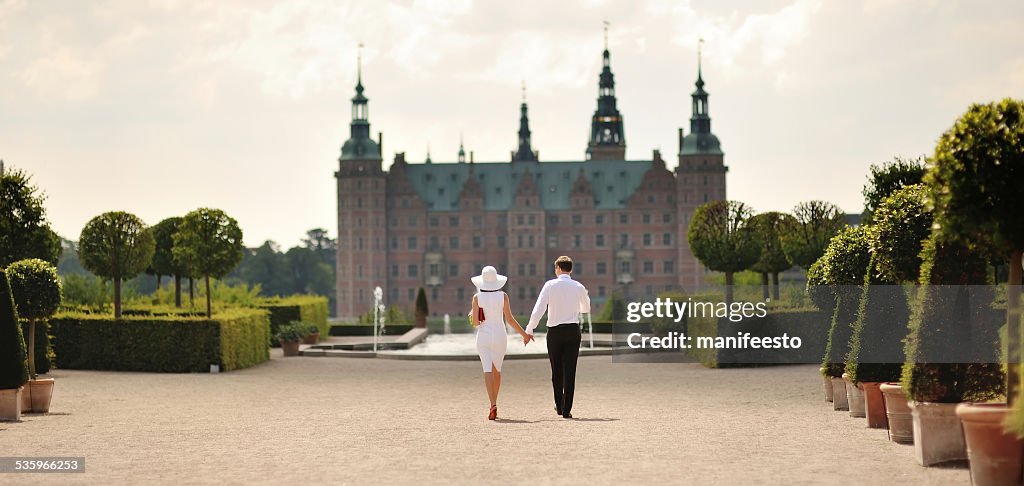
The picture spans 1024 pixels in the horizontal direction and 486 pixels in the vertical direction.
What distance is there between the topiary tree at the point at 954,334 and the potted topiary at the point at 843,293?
127 inches

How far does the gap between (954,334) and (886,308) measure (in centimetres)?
216

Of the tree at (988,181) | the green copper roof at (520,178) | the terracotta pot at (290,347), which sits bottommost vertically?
the terracotta pot at (290,347)

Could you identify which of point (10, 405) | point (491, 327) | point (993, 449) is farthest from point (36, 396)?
point (993, 449)

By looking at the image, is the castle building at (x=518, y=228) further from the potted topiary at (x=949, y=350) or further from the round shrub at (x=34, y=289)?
the potted topiary at (x=949, y=350)

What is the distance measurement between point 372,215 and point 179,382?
255 feet

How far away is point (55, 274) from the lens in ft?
52.1

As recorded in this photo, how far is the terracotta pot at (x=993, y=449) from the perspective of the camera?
7273 millimetres

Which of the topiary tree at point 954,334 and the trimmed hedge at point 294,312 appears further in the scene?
the trimmed hedge at point 294,312

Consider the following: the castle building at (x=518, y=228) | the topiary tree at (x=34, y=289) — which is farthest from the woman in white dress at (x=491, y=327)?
the castle building at (x=518, y=228)

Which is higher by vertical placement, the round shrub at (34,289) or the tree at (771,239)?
the tree at (771,239)

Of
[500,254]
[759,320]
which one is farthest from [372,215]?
[759,320]

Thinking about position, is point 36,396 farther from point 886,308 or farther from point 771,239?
point 771,239

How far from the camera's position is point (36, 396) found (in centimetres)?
1331

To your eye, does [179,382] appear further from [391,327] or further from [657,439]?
[391,327]
